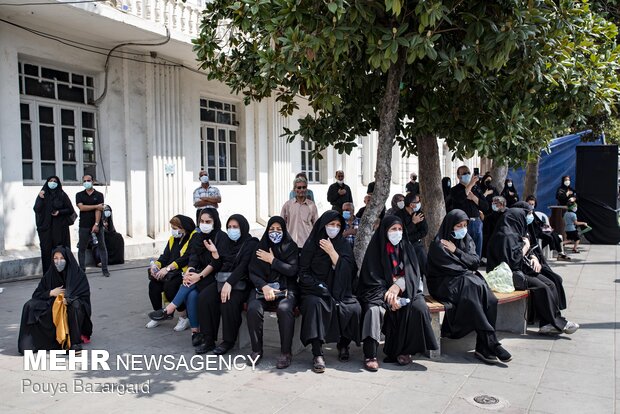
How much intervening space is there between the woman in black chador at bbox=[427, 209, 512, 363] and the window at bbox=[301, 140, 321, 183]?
37.3ft

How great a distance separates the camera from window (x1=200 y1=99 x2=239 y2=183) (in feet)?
44.0

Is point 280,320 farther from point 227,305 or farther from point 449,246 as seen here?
point 449,246

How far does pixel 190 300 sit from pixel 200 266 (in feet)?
1.32

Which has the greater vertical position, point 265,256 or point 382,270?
point 265,256

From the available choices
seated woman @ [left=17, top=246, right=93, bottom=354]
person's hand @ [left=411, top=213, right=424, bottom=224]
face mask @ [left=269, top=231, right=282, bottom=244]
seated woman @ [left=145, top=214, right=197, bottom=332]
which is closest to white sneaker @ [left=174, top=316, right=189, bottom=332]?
seated woman @ [left=145, top=214, right=197, bottom=332]

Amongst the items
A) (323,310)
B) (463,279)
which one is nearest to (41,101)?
(323,310)

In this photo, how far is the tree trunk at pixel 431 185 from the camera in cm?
779

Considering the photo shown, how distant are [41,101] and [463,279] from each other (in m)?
8.15

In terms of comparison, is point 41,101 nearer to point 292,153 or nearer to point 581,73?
point 292,153

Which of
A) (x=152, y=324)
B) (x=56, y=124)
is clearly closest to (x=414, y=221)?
(x=152, y=324)

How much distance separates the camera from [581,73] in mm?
5859

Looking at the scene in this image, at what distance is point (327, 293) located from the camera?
16.9ft

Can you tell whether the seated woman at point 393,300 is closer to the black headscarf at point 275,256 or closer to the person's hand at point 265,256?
the black headscarf at point 275,256

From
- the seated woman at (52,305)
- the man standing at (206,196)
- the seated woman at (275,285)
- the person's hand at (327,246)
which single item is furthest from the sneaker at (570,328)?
the man standing at (206,196)
